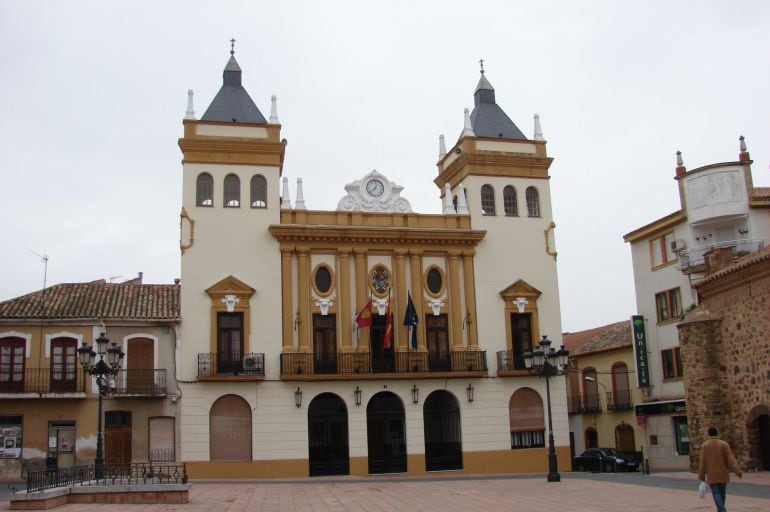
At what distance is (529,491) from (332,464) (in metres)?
12.2

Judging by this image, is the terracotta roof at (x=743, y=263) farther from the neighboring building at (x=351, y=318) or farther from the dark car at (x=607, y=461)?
the dark car at (x=607, y=461)

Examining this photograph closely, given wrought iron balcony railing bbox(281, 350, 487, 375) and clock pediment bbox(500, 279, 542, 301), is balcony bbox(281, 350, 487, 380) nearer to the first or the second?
wrought iron balcony railing bbox(281, 350, 487, 375)

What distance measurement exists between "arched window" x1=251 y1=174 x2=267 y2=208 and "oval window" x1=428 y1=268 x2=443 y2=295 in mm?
7481

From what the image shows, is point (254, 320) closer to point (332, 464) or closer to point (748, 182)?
point (332, 464)

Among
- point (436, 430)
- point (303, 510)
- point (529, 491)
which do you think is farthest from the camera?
point (436, 430)

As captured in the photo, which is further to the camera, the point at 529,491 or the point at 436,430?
the point at 436,430

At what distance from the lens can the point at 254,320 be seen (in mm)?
34125

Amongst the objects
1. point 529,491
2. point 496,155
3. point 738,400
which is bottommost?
point 529,491

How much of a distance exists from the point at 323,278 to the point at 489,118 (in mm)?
11099

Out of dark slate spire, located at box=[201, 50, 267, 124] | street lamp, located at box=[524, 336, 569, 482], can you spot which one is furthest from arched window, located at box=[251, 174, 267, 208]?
street lamp, located at box=[524, 336, 569, 482]

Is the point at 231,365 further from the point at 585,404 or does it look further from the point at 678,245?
the point at 585,404

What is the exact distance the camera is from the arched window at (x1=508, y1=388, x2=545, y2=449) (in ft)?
117

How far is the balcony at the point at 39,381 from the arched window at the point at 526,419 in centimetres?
1692

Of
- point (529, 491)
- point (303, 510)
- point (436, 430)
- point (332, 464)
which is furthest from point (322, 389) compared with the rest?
point (303, 510)
